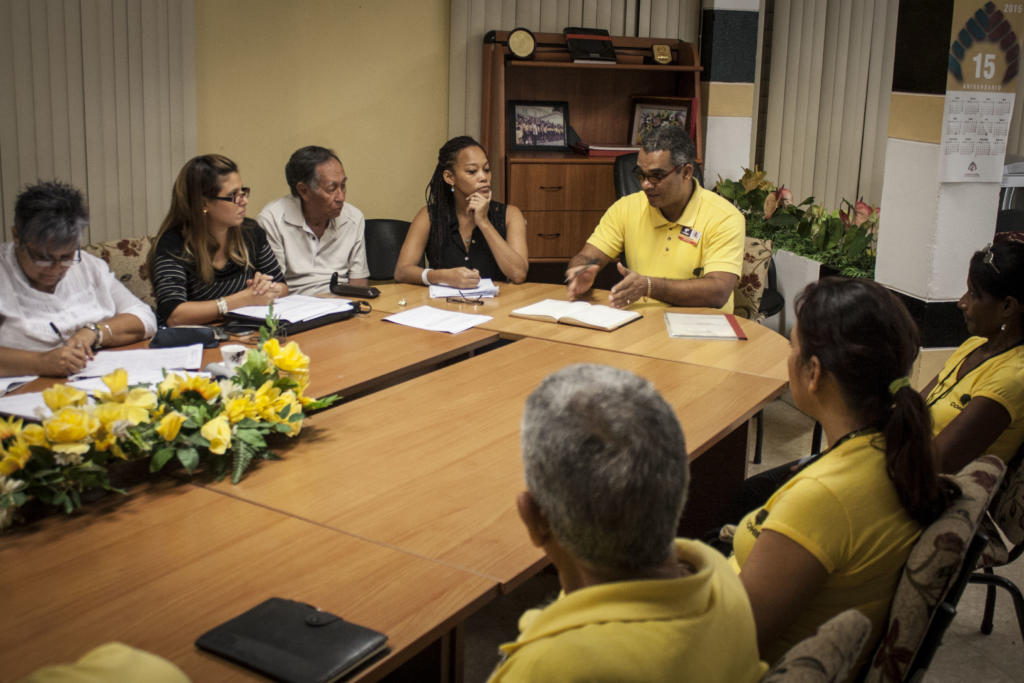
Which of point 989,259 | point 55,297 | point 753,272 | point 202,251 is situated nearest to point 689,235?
point 753,272

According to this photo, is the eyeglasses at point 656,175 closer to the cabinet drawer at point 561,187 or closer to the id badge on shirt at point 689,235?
the id badge on shirt at point 689,235

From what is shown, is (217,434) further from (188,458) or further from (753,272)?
(753,272)

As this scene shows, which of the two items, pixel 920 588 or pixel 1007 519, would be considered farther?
pixel 1007 519

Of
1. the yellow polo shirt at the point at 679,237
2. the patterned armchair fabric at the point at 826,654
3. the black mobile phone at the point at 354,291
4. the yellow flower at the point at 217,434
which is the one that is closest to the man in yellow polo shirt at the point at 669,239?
the yellow polo shirt at the point at 679,237

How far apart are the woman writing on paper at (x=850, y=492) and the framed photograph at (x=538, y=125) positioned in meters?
4.20

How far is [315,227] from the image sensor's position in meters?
4.14

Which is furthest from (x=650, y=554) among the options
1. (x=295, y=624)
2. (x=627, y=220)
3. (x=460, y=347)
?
(x=627, y=220)

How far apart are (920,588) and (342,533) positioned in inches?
40.8

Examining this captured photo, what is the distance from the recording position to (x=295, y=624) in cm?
154

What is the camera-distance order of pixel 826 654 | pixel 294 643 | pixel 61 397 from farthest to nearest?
pixel 61 397 → pixel 294 643 → pixel 826 654

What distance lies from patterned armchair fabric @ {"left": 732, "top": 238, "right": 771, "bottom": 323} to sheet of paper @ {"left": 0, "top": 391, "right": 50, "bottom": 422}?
2951 millimetres

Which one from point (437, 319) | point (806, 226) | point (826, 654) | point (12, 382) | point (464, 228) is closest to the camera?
point (826, 654)

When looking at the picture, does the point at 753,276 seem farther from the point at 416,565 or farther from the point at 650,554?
the point at 650,554

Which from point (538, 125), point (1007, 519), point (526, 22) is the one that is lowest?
point (1007, 519)
